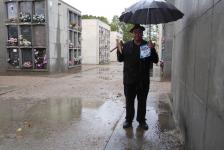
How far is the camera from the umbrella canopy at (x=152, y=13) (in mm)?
4734

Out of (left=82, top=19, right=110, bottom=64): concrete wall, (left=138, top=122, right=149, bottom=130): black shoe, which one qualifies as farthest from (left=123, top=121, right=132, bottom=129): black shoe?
(left=82, top=19, right=110, bottom=64): concrete wall

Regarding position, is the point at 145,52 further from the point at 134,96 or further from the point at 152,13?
the point at 134,96

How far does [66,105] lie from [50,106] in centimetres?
41

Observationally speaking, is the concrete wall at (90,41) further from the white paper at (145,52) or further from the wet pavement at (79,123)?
the white paper at (145,52)

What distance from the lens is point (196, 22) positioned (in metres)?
3.82

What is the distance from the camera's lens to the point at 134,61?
5227 millimetres

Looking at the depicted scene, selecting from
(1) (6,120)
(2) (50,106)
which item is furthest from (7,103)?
(1) (6,120)

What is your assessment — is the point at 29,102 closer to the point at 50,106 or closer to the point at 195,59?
the point at 50,106

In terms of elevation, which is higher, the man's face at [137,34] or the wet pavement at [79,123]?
the man's face at [137,34]

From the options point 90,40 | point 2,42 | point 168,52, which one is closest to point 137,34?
point 168,52

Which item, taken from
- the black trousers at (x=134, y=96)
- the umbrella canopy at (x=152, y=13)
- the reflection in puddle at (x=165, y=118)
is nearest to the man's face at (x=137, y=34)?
the umbrella canopy at (x=152, y=13)

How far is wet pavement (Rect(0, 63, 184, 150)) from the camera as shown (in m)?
4.69

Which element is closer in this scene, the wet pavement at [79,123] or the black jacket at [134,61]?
the wet pavement at [79,123]

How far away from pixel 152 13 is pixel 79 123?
2576mm
